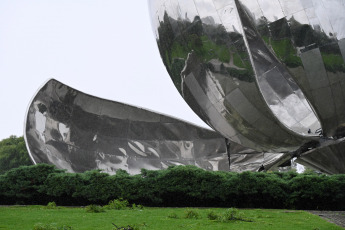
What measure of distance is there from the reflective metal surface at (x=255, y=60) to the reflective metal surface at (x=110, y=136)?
17.6ft

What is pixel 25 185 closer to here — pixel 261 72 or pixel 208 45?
pixel 208 45

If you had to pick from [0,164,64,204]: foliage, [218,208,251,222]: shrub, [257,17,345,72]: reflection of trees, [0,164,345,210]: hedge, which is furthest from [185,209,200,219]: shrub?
[0,164,64,204]: foliage

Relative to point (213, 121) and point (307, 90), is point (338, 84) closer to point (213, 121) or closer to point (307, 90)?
point (307, 90)

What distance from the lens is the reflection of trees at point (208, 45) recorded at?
9.89m

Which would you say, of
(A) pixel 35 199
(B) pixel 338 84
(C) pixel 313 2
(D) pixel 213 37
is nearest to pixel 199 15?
(D) pixel 213 37

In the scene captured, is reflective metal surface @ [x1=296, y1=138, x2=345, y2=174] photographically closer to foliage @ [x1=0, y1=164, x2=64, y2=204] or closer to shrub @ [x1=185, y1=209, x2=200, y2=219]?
shrub @ [x1=185, y1=209, x2=200, y2=219]

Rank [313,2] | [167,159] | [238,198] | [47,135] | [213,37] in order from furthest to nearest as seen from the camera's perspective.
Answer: [167,159]
[47,135]
[238,198]
[213,37]
[313,2]

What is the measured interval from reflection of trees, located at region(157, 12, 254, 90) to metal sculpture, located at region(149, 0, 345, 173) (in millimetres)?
21

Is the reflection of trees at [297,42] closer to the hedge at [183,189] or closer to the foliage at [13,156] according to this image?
the hedge at [183,189]

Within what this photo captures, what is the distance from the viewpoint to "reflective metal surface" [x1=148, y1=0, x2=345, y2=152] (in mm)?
9391

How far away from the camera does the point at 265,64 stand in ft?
37.0

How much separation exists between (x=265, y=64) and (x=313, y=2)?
2.28 metres

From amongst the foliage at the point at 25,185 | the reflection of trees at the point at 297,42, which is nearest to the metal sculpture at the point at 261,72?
the reflection of trees at the point at 297,42

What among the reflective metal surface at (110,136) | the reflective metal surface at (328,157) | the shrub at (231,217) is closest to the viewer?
the shrub at (231,217)
